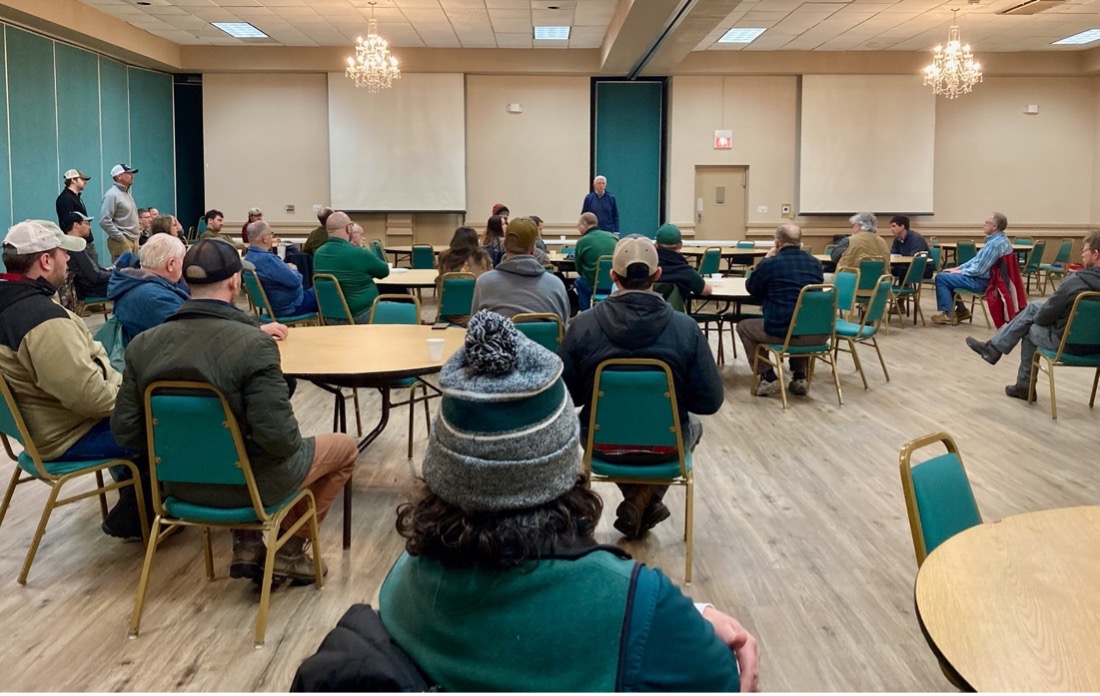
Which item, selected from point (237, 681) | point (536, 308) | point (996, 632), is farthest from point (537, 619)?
point (536, 308)

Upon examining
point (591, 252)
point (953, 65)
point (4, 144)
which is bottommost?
point (591, 252)

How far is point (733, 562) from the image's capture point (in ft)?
11.0

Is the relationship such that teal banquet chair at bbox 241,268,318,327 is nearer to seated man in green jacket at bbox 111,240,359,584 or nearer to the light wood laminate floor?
the light wood laminate floor

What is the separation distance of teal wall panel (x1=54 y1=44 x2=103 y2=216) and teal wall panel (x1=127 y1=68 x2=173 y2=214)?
1014 mm

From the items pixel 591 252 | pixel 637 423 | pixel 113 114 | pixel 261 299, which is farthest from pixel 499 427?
pixel 113 114

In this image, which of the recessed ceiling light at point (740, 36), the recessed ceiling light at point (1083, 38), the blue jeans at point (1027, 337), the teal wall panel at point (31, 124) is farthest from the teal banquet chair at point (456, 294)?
the recessed ceiling light at point (1083, 38)

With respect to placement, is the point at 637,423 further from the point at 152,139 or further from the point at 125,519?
the point at 152,139

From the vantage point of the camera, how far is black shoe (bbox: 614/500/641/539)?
3.55 metres

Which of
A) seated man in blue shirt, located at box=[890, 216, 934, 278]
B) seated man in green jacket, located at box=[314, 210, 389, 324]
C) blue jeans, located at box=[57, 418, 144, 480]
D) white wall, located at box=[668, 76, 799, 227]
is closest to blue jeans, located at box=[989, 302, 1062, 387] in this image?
seated man in green jacket, located at box=[314, 210, 389, 324]

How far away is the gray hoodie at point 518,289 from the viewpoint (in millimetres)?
4836

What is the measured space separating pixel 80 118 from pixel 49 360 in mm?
9949

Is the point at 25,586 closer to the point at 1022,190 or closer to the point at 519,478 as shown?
the point at 519,478

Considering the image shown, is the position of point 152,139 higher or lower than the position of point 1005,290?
higher

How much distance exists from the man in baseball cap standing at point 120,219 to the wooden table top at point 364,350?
6.90 m
